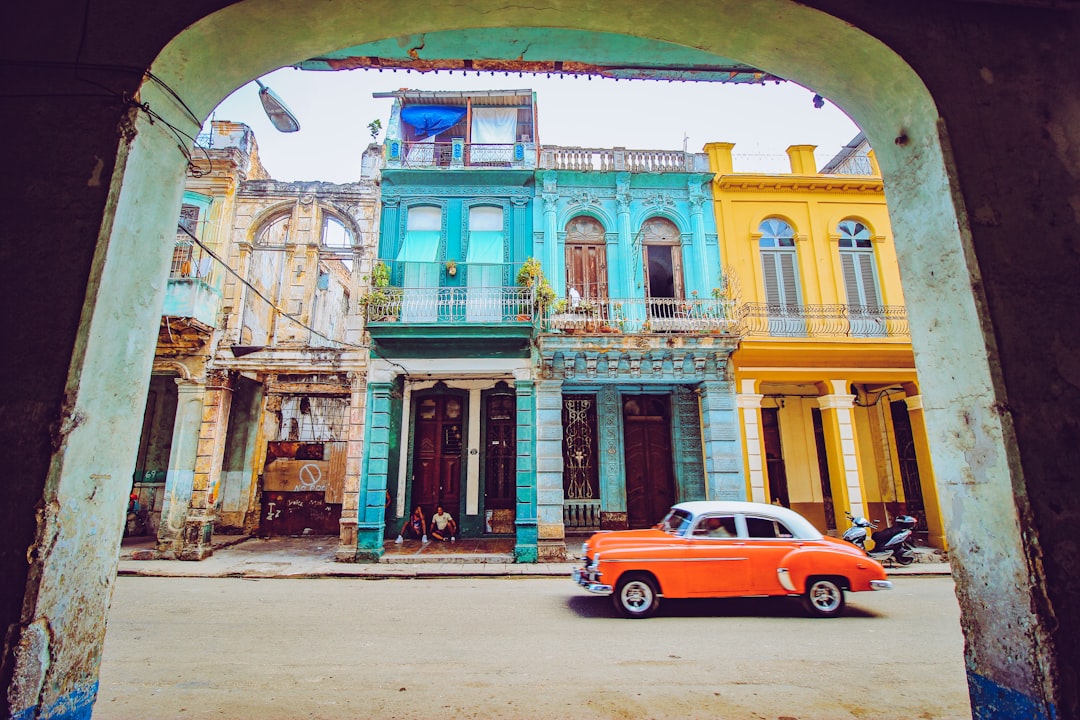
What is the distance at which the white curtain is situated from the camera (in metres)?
13.6

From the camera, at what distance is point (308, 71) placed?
12.6ft

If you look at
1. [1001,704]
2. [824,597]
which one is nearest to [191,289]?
[824,597]

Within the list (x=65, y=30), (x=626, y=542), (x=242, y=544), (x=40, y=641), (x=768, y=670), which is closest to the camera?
(x=40, y=641)

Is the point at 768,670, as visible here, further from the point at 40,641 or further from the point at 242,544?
the point at 242,544

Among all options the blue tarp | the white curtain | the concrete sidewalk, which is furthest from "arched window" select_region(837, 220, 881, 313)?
the blue tarp

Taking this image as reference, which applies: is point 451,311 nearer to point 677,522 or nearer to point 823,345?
point 677,522

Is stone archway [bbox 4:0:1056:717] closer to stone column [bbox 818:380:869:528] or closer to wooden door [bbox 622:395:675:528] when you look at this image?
stone column [bbox 818:380:869:528]

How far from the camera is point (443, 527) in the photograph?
12914 mm

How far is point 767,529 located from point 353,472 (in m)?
9.08

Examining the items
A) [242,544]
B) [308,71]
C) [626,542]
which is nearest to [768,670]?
[626,542]

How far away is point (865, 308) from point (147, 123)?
558 inches

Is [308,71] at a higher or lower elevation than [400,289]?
lower

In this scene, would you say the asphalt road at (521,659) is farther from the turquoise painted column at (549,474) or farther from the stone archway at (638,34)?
the turquoise painted column at (549,474)

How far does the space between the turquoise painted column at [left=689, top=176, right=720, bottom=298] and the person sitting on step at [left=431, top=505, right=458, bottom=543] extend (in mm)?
8690
